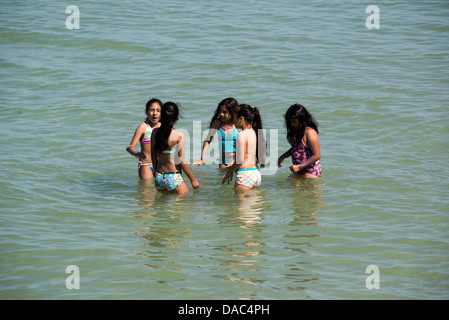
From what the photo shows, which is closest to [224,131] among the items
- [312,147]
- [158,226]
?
[312,147]

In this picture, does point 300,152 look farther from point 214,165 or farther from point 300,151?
point 214,165

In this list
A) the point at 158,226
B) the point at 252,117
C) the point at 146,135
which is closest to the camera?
the point at 158,226

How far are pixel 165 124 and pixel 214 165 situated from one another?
2549mm

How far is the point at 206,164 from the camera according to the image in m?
10.5

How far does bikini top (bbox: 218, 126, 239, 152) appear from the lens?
9322mm

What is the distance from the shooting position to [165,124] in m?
8.05

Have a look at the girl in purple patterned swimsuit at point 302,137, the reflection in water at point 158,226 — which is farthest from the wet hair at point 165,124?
the girl in purple patterned swimsuit at point 302,137

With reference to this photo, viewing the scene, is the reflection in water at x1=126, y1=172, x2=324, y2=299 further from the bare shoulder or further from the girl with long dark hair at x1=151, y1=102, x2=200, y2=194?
the bare shoulder

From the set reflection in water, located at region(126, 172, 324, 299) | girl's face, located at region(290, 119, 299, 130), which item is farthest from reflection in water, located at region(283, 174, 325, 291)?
girl's face, located at region(290, 119, 299, 130)

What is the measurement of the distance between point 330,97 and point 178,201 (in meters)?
5.63

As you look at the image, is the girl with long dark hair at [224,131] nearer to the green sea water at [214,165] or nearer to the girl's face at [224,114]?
the girl's face at [224,114]

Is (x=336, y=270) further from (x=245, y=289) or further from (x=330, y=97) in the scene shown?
(x=330, y=97)

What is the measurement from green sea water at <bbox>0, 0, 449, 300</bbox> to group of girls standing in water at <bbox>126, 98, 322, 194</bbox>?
313mm

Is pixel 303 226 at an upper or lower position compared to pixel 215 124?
lower
